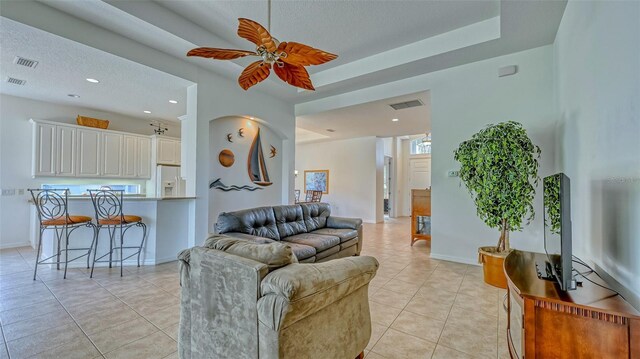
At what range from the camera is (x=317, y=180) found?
9.51 metres

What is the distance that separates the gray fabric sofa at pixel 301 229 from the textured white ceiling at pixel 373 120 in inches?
90.6

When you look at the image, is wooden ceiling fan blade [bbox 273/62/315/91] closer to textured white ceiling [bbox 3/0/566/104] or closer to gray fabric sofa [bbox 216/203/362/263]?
textured white ceiling [bbox 3/0/566/104]

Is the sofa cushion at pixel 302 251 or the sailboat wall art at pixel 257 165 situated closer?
the sofa cushion at pixel 302 251

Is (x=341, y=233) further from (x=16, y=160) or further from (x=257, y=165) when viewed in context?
(x=16, y=160)

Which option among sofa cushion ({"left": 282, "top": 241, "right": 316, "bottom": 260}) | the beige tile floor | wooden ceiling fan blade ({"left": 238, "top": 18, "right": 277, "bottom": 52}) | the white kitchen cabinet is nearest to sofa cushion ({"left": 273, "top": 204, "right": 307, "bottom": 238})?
sofa cushion ({"left": 282, "top": 241, "right": 316, "bottom": 260})

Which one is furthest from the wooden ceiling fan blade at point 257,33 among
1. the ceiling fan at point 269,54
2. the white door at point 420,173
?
the white door at point 420,173

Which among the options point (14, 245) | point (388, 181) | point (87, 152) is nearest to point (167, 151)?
point (87, 152)

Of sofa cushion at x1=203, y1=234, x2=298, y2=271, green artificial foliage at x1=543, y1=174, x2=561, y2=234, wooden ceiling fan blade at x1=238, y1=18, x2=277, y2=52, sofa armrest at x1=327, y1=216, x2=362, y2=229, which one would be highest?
wooden ceiling fan blade at x1=238, y1=18, x2=277, y2=52

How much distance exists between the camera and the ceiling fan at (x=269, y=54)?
88.4 inches

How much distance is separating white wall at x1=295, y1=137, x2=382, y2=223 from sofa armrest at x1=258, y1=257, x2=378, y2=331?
7.00 meters

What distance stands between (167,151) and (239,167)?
9.07 ft

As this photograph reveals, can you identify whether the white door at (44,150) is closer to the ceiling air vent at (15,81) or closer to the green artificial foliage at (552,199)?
the ceiling air vent at (15,81)

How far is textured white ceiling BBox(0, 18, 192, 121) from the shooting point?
9.91ft

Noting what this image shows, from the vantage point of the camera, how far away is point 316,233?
3.96 metres
